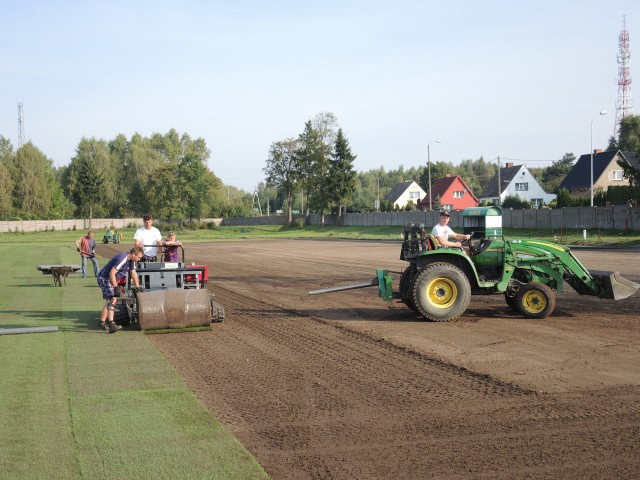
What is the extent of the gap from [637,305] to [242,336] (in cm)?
781

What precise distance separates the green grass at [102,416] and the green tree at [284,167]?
3303 inches

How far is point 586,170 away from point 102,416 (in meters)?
72.1

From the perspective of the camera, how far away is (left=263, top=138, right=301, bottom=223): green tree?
94812 mm

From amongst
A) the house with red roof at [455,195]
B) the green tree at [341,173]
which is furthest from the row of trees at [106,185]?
the house with red roof at [455,195]

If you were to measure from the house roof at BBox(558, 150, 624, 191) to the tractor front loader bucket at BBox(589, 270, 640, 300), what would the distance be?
60.6 m

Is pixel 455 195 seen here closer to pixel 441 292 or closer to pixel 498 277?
pixel 498 277

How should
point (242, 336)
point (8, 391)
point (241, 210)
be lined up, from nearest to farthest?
point (8, 391)
point (242, 336)
point (241, 210)

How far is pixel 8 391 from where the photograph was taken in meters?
7.65

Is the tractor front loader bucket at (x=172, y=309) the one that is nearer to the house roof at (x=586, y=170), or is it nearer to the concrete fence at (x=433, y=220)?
the concrete fence at (x=433, y=220)

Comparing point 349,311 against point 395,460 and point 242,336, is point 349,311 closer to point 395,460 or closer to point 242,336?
point 242,336

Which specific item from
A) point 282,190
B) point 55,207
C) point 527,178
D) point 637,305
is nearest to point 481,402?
point 637,305

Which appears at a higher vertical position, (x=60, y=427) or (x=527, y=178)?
(x=527, y=178)

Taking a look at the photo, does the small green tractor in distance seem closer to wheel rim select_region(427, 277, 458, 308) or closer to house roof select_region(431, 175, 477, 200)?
wheel rim select_region(427, 277, 458, 308)

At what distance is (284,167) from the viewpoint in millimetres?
96125
